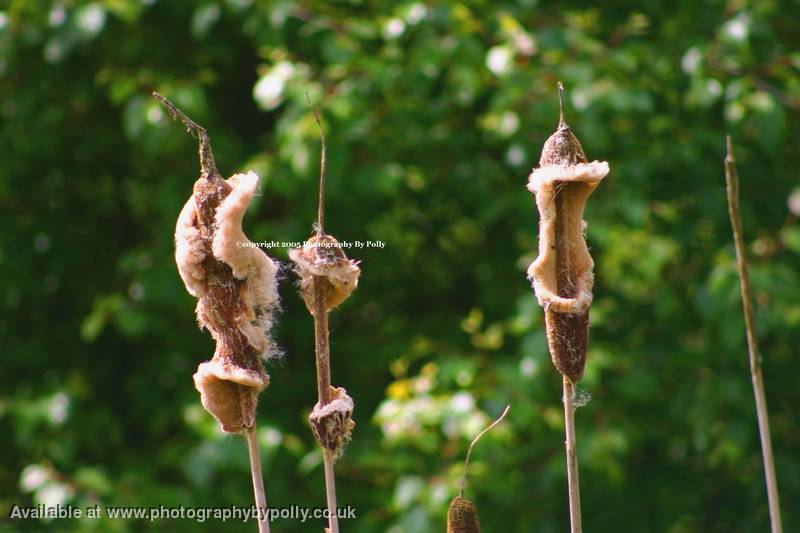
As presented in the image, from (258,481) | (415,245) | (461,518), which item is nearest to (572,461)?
(461,518)

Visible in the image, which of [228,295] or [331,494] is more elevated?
[228,295]

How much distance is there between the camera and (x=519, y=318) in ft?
8.68

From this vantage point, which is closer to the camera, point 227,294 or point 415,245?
point 227,294

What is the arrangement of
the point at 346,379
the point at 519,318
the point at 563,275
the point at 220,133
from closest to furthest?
the point at 563,275
the point at 519,318
the point at 220,133
the point at 346,379

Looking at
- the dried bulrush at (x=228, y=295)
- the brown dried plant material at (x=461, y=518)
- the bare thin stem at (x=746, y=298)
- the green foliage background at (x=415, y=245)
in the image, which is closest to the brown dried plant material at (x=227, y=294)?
the dried bulrush at (x=228, y=295)

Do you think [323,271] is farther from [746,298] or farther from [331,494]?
[746,298]

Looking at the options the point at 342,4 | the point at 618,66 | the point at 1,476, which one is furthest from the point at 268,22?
the point at 1,476

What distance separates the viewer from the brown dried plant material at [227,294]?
58cm

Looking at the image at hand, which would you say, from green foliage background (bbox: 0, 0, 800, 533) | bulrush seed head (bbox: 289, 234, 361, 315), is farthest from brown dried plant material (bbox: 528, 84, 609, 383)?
green foliage background (bbox: 0, 0, 800, 533)

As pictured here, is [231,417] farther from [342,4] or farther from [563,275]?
[342,4]

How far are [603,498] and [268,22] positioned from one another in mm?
1747

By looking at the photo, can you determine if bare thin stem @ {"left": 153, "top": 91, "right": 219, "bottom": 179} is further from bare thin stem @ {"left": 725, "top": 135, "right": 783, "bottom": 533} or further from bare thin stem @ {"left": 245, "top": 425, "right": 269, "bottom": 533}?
bare thin stem @ {"left": 725, "top": 135, "right": 783, "bottom": 533}

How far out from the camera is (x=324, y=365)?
0.55 meters

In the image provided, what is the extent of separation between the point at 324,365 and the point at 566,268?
0.46 ft
